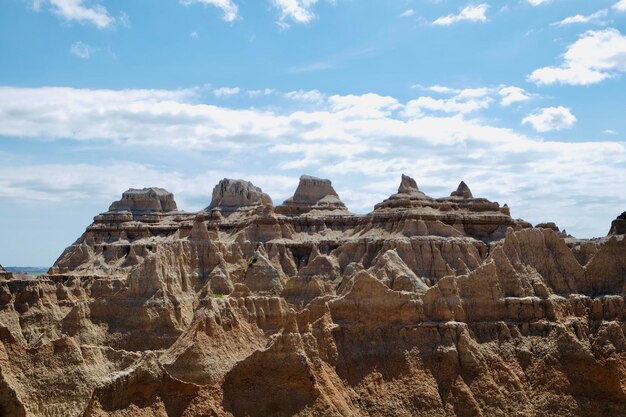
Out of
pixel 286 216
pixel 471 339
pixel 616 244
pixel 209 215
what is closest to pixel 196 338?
pixel 471 339

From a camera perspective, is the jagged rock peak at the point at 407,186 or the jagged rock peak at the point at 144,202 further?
the jagged rock peak at the point at 144,202

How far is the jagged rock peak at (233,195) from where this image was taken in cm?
15562

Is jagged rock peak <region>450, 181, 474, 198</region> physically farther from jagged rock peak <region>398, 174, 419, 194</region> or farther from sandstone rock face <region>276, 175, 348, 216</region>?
sandstone rock face <region>276, 175, 348, 216</region>

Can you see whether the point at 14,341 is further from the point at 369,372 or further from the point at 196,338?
the point at 369,372

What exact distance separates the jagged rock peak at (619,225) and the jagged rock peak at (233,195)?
78687 millimetres

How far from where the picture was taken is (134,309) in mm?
75812

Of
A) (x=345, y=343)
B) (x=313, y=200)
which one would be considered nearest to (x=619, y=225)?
(x=345, y=343)

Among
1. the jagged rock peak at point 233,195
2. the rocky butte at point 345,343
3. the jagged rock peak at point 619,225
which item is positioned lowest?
the rocky butte at point 345,343

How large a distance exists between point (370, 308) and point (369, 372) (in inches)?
162

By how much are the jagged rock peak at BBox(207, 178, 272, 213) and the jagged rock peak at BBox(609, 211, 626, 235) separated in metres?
78.7

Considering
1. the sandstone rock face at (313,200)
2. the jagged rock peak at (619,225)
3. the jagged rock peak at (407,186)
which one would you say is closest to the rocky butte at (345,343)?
the jagged rock peak at (619,225)

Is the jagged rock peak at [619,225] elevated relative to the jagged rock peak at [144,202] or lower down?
lower down

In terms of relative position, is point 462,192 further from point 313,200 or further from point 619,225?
point 619,225

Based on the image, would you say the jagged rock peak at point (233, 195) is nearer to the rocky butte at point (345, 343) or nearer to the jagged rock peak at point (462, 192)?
the jagged rock peak at point (462, 192)
